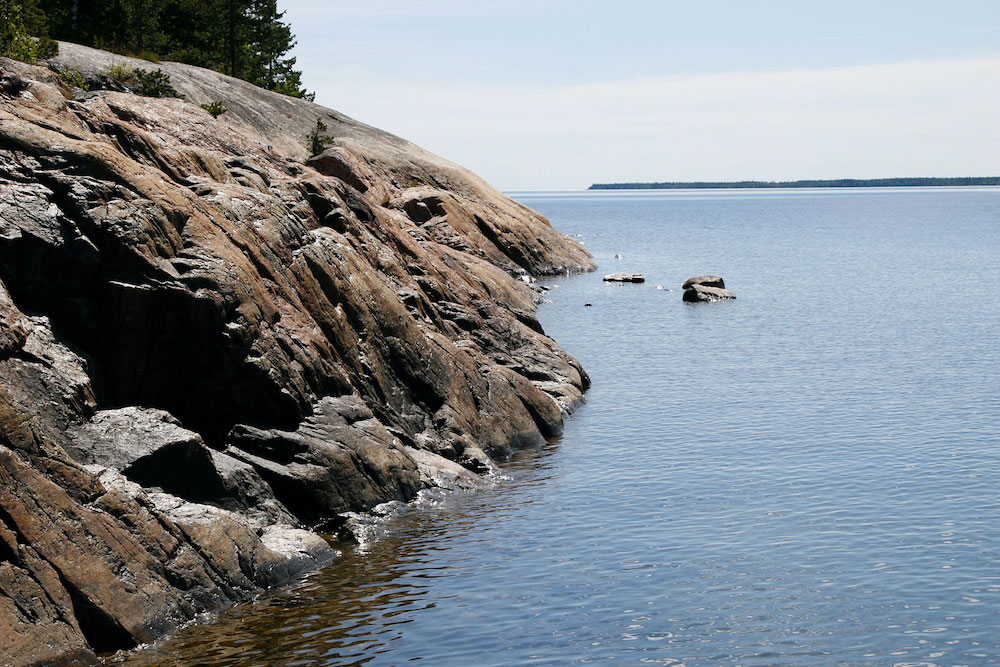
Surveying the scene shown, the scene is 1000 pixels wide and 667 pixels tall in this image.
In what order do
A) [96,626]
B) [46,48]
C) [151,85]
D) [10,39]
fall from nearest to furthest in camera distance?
[96,626], [10,39], [151,85], [46,48]

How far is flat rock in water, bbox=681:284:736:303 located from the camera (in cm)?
8331

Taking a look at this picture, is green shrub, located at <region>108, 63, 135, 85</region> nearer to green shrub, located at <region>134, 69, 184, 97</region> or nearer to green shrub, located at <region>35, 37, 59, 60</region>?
green shrub, located at <region>134, 69, 184, 97</region>

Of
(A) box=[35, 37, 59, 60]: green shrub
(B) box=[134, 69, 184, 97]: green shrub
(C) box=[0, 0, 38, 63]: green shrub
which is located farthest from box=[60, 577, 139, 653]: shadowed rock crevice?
(A) box=[35, 37, 59, 60]: green shrub

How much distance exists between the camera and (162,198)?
30703mm

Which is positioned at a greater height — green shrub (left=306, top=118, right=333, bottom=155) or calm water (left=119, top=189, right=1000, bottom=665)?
green shrub (left=306, top=118, right=333, bottom=155)

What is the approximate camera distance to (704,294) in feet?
275

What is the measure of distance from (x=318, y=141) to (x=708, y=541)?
58856 mm

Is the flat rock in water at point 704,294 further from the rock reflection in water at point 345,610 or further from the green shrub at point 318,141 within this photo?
the rock reflection in water at point 345,610

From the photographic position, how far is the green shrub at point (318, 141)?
79750 millimetres

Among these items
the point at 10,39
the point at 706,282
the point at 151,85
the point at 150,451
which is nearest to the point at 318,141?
the point at 151,85

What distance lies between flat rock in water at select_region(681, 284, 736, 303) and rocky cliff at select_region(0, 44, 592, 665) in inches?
1566

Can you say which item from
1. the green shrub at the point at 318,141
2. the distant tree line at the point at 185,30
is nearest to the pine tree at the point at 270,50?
the distant tree line at the point at 185,30

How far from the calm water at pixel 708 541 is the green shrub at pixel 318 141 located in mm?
34221

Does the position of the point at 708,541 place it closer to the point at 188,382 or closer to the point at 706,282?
the point at 188,382
